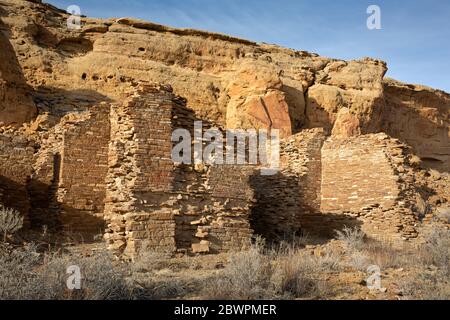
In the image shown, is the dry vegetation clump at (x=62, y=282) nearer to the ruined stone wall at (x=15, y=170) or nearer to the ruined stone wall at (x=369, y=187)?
the ruined stone wall at (x=15, y=170)

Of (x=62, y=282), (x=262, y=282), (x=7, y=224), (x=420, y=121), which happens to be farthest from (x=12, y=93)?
(x=420, y=121)

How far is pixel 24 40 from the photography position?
2417 centimetres

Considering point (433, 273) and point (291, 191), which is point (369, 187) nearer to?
point (291, 191)

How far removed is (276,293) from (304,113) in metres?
21.5

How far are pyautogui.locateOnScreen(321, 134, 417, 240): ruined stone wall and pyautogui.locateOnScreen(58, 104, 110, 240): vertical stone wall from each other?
7520 mm

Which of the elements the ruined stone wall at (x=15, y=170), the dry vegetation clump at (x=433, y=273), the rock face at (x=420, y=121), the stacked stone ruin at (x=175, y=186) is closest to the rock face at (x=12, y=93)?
the ruined stone wall at (x=15, y=170)

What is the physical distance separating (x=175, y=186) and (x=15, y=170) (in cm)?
562

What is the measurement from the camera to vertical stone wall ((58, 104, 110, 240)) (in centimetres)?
1277

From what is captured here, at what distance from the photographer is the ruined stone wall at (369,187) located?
46.9ft

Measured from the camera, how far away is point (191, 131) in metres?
10.5

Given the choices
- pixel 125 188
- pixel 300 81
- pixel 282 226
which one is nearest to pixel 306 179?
pixel 282 226

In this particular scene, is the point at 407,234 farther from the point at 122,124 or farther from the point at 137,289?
the point at 137,289

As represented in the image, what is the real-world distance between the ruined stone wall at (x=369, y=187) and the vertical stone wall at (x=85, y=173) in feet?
24.7

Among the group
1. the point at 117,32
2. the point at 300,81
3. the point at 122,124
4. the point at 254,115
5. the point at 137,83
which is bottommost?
the point at 122,124
